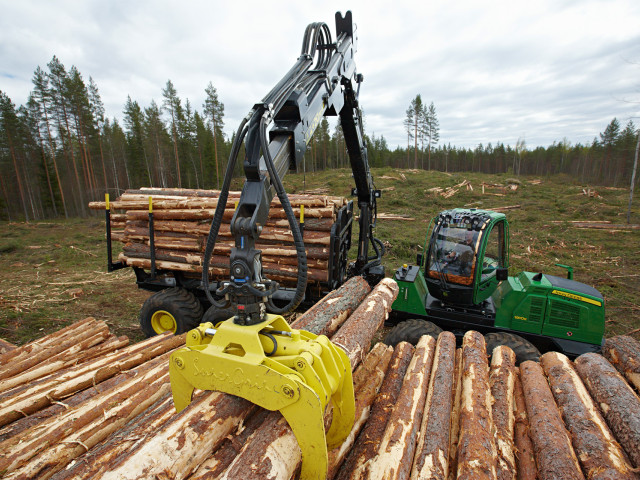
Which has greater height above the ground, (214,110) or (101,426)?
(214,110)

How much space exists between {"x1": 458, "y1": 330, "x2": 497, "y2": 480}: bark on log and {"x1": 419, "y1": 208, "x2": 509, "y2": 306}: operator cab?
6.25 ft

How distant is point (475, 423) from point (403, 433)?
2.16 feet

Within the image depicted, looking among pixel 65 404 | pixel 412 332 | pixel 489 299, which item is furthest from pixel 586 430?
pixel 65 404

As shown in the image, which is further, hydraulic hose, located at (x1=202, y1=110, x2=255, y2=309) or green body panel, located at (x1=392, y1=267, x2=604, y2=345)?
green body panel, located at (x1=392, y1=267, x2=604, y2=345)

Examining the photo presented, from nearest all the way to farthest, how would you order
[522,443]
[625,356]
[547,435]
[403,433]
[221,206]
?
[221,206], [403,433], [547,435], [522,443], [625,356]

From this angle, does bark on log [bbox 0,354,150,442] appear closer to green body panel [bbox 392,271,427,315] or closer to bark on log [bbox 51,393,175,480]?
bark on log [bbox 51,393,175,480]

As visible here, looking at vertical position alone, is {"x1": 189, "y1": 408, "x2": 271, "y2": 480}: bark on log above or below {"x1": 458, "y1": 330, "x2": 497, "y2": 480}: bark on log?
above

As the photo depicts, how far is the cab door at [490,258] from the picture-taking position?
566 centimetres

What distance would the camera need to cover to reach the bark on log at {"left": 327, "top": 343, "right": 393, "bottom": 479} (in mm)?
2457

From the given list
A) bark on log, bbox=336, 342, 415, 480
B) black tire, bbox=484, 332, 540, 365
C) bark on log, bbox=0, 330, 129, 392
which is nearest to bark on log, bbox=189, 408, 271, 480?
bark on log, bbox=336, 342, 415, 480

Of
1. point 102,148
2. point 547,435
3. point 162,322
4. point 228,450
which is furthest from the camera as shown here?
point 102,148

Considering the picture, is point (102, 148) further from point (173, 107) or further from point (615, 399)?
point (615, 399)

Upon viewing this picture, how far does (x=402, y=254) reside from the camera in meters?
13.8

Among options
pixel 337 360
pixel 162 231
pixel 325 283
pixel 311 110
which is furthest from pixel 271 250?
pixel 337 360
